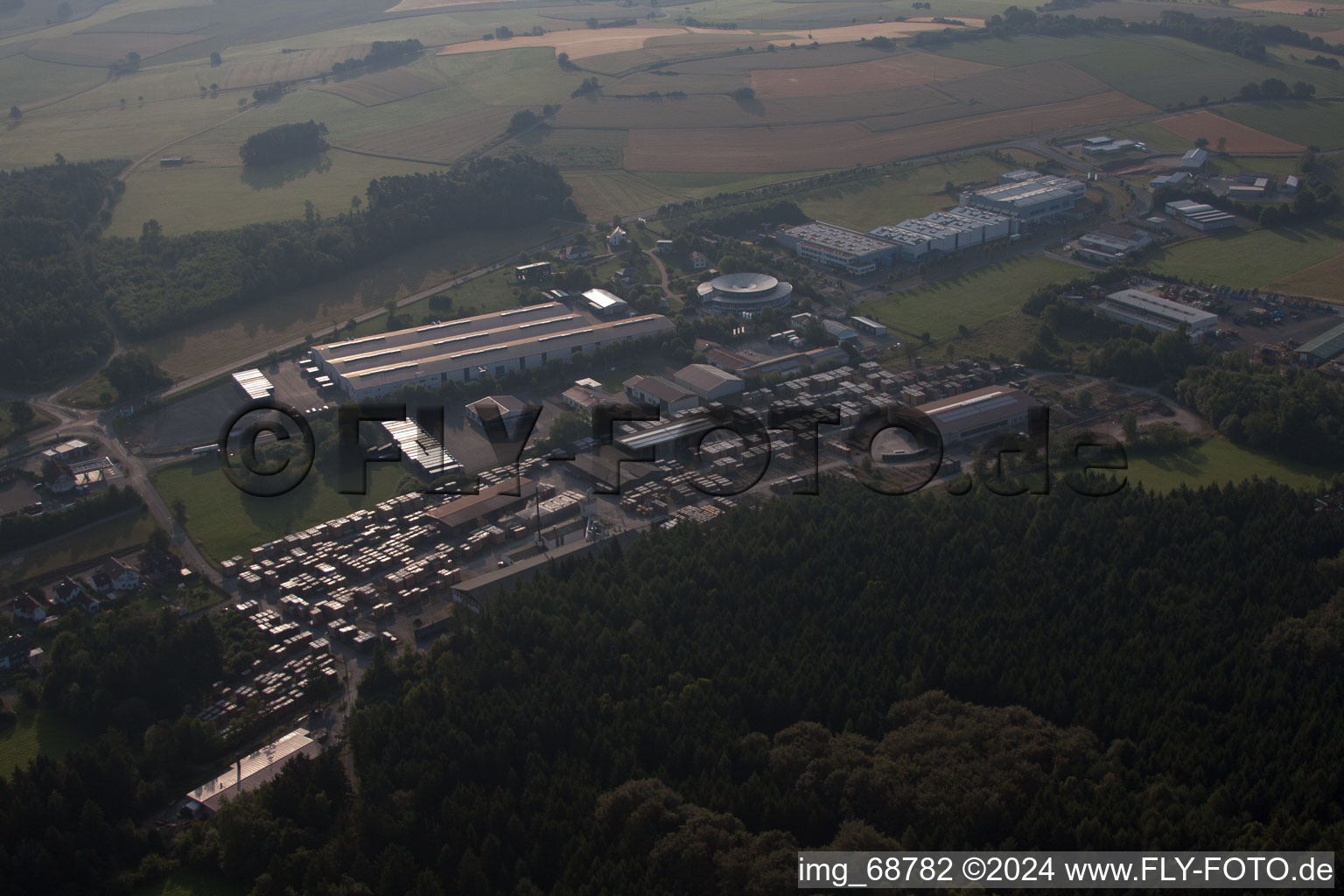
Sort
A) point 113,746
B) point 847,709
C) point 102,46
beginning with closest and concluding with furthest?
point 847,709 < point 113,746 < point 102,46

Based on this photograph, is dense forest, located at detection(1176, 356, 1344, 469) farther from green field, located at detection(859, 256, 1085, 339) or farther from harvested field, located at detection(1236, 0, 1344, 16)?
harvested field, located at detection(1236, 0, 1344, 16)

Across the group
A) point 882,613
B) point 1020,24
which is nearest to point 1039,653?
point 882,613

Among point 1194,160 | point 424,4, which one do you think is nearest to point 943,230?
point 1194,160

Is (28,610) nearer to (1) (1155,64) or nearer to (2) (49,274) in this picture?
(2) (49,274)

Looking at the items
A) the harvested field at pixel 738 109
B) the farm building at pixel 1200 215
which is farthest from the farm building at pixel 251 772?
the harvested field at pixel 738 109

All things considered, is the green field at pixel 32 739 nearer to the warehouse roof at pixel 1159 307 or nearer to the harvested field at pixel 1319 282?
the warehouse roof at pixel 1159 307

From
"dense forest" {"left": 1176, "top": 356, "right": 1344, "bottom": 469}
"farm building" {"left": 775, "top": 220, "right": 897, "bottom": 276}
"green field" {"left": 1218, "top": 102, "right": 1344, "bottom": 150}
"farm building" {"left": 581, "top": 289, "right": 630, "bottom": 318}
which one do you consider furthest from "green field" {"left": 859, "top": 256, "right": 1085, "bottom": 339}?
"green field" {"left": 1218, "top": 102, "right": 1344, "bottom": 150}
